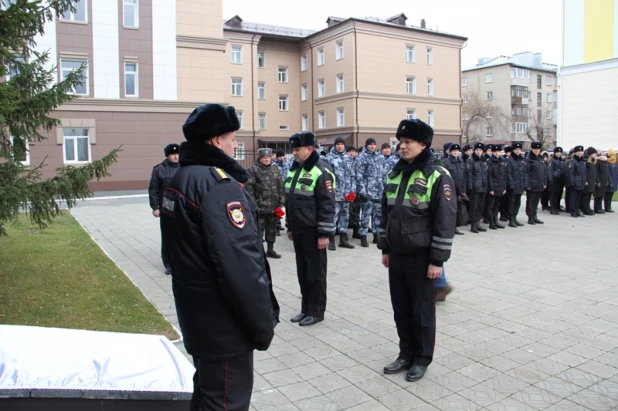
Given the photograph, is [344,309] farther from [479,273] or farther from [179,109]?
[179,109]

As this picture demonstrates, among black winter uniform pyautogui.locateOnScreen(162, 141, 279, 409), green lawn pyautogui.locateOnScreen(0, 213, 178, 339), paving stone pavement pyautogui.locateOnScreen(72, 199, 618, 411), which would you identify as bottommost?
paving stone pavement pyautogui.locateOnScreen(72, 199, 618, 411)

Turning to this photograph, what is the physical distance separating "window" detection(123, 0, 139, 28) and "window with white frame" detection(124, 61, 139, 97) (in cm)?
210

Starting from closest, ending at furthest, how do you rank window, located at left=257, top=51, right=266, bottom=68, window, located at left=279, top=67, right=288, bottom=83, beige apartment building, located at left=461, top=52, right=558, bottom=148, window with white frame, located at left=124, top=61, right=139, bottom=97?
window with white frame, located at left=124, top=61, right=139, bottom=97
window, located at left=257, top=51, right=266, bottom=68
window, located at left=279, top=67, right=288, bottom=83
beige apartment building, located at left=461, top=52, right=558, bottom=148

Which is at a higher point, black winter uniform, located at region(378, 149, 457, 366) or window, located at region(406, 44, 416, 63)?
window, located at region(406, 44, 416, 63)

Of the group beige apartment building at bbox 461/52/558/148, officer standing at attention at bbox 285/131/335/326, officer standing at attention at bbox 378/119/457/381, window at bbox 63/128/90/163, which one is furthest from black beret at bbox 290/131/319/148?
beige apartment building at bbox 461/52/558/148

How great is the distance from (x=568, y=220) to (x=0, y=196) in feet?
48.0

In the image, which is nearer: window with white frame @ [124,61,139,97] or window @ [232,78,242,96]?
window with white frame @ [124,61,139,97]

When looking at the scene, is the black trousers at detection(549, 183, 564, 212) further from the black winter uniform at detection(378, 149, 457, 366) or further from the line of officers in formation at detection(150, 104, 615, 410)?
the black winter uniform at detection(378, 149, 457, 366)

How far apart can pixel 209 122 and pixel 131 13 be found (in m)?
28.3

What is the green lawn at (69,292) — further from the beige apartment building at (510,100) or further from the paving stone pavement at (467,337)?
the beige apartment building at (510,100)

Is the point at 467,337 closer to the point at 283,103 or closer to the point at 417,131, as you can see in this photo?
the point at 417,131

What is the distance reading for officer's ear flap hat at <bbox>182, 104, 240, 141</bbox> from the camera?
2.76 meters

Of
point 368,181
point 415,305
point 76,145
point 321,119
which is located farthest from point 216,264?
point 321,119

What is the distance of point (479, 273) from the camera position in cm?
841
